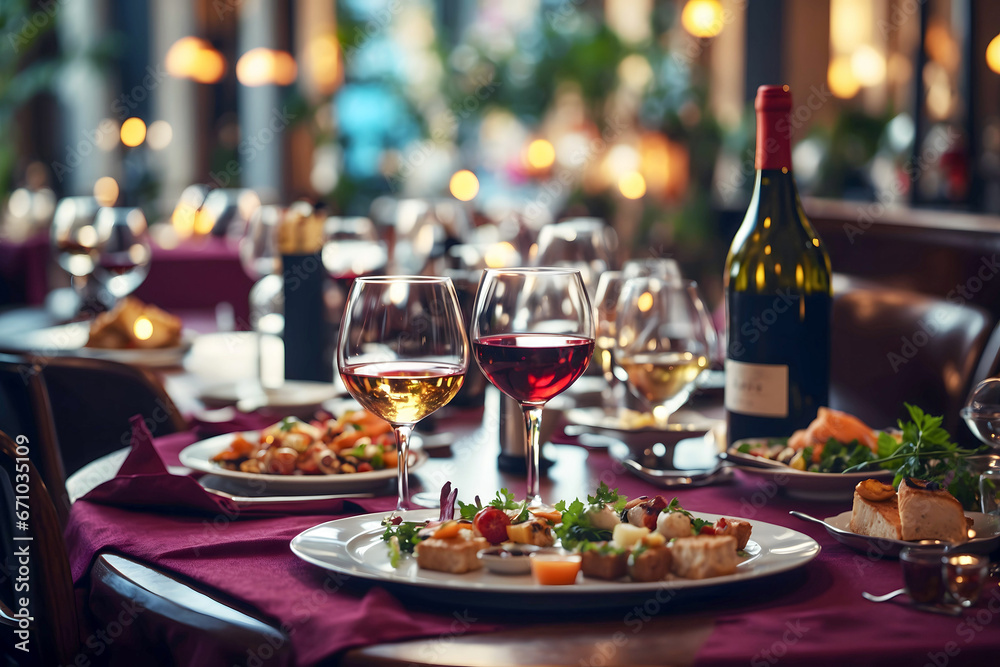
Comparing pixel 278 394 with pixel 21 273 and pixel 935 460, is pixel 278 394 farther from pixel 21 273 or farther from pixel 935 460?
pixel 21 273

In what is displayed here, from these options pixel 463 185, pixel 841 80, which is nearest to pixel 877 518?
pixel 463 185

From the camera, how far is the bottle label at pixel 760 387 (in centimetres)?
125

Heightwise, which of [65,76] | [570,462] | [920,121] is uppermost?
[65,76]

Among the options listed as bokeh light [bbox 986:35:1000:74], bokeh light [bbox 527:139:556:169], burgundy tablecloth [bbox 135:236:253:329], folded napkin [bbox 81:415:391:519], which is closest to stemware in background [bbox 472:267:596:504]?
folded napkin [bbox 81:415:391:519]

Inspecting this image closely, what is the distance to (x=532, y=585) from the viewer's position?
2.50 ft

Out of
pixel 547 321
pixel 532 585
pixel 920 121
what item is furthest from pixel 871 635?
pixel 920 121

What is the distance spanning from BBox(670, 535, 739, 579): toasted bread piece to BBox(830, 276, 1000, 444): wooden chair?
3.43 ft

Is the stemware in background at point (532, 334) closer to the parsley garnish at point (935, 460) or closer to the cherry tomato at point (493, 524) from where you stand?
the cherry tomato at point (493, 524)

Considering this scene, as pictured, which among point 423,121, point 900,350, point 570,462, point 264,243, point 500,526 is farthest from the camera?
point 423,121

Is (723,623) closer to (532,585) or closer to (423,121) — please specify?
(532,585)

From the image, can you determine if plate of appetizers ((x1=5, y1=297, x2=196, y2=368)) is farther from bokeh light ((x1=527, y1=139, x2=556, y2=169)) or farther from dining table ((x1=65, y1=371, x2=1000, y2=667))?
bokeh light ((x1=527, y1=139, x2=556, y2=169))

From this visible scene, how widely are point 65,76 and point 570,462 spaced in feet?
24.5

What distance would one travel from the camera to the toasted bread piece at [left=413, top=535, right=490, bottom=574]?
794 mm

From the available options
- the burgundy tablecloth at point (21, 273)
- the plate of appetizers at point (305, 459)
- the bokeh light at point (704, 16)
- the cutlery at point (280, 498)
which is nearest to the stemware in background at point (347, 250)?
the plate of appetizers at point (305, 459)
